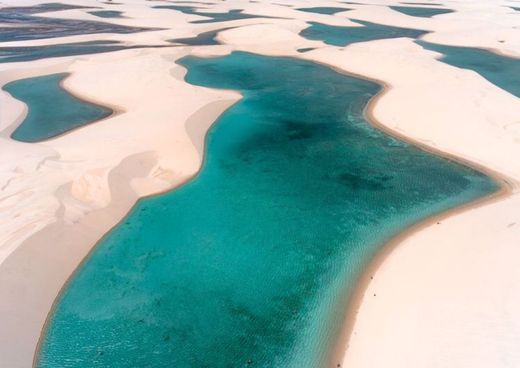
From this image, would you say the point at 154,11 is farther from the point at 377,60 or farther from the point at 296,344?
the point at 296,344

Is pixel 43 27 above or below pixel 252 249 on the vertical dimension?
above

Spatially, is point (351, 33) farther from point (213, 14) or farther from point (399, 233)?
point (399, 233)

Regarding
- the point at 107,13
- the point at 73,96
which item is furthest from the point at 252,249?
the point at 107,13

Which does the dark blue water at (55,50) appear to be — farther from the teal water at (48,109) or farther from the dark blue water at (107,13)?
the dark blue water at (107,13)

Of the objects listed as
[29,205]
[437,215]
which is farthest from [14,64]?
[437,215]

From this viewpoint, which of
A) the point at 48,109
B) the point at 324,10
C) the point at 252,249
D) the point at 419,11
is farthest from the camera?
the point at 324,10

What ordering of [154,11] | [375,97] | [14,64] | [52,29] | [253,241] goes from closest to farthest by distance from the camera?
[253,241], [375,97], [14,64], [52,29], [154,11]

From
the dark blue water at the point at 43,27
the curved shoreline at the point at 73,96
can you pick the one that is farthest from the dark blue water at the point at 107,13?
the curved shoreline at the point at 73,96
